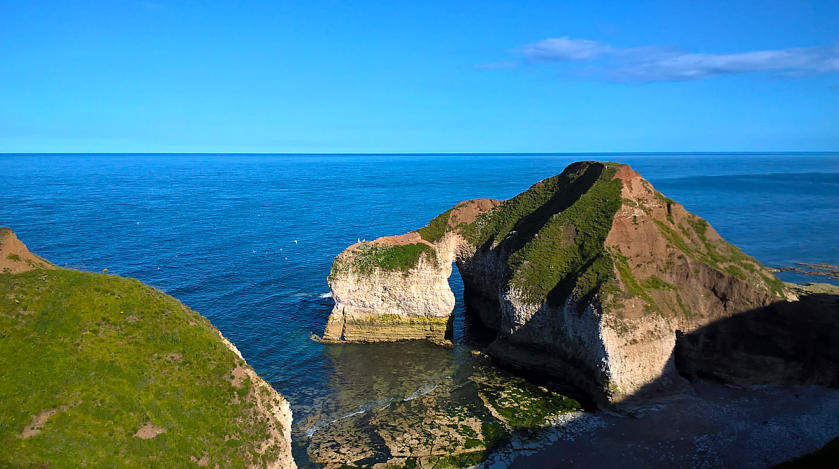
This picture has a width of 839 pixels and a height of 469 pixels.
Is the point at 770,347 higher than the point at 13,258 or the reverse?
the reverse

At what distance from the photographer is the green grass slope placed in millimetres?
18594

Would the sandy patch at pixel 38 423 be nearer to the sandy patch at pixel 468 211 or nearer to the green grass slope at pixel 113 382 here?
the green grass slope at pixel 113 382

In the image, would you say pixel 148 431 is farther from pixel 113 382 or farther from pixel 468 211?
pixel 468 211

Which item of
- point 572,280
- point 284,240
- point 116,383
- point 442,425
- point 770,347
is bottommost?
point 442,425

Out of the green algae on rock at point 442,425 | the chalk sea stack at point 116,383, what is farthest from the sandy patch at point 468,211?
the chalk sea stack at point 116,383

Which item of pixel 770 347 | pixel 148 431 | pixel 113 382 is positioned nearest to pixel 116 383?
pixel 113 382

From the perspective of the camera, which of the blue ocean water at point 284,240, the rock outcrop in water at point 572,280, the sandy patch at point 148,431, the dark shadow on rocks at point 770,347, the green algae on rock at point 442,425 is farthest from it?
the blue ocean water at point 284,240

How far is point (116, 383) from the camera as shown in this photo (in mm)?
20594

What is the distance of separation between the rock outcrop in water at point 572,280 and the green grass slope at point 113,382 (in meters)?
20.7

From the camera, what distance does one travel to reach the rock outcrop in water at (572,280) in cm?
3369

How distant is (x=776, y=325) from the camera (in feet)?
113

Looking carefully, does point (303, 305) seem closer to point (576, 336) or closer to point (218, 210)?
point (576, 336)

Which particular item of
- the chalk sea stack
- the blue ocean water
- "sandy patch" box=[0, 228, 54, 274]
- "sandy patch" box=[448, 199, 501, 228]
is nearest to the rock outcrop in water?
"sandy patch" box=[448, 199, 501, 228]

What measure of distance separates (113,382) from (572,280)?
30.3 meters
